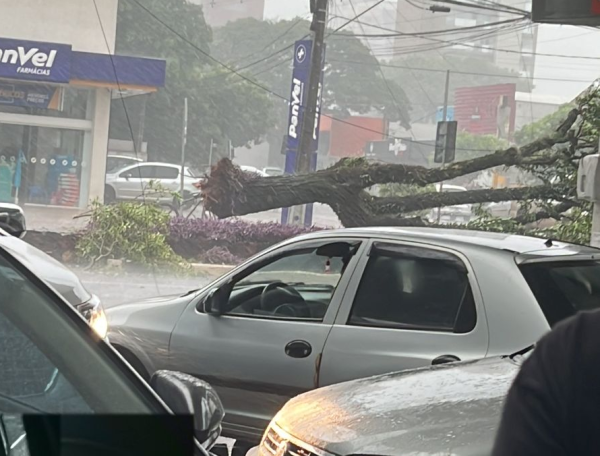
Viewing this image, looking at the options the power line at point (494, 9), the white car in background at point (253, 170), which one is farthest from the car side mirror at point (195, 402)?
the power line at point (494, 9)

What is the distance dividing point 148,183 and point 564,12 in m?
8.04

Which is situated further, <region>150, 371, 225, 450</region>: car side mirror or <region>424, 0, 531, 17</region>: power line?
<region>424, 0, 531, 17</region>: power line

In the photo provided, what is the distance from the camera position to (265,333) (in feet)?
18.9

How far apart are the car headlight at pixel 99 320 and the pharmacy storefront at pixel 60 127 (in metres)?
9.73

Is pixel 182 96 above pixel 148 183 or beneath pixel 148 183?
above

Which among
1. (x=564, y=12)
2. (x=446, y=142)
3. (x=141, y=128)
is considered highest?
(x=564, y=12)

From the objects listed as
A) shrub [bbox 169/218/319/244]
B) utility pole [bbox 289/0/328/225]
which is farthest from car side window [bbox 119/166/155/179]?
utility pole [bbox 289/0/328/225]

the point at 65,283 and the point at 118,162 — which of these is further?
the point at 118,162

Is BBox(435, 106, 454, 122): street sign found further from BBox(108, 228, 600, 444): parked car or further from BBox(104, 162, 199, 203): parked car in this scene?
BBox(108, 228, 600, 444): parked car

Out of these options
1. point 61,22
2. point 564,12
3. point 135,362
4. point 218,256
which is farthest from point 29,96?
point 135,362

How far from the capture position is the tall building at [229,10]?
1692 cm

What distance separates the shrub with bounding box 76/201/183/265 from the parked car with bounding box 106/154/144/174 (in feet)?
3.16

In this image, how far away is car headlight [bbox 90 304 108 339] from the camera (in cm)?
604

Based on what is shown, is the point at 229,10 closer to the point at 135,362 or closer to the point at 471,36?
the point at 471,36
